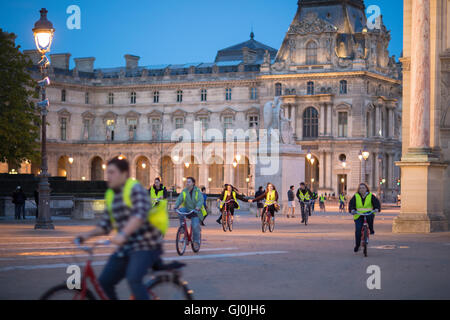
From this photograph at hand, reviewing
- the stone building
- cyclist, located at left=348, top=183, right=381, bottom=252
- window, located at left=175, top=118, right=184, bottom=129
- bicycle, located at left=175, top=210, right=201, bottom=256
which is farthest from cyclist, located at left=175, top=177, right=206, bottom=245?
window, located at left=175, top=118, right=184, bottom=129

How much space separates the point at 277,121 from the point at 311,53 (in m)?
50.6

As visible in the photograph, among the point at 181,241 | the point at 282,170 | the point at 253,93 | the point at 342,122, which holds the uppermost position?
the point at 253,93

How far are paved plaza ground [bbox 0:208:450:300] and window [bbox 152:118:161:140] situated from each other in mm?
82926

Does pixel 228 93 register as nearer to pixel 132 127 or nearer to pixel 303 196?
pixel 132 127

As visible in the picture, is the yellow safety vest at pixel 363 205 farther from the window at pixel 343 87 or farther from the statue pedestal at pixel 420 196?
the window at pixel 343 87

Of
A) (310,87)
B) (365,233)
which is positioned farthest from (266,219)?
(310,87)

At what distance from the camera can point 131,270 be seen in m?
8.96

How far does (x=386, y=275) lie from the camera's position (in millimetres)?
15898

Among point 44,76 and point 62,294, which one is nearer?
point 62,294

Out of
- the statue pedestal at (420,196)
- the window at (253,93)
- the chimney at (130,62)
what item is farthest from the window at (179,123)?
the statue pedestal at (420,196)

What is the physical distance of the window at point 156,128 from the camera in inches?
4296
